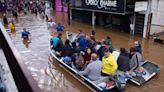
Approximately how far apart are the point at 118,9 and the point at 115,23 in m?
2.91

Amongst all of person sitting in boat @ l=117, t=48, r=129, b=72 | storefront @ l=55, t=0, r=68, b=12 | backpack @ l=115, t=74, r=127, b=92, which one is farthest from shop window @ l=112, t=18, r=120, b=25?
storefront @ l=55, t=0, r=68, b=12

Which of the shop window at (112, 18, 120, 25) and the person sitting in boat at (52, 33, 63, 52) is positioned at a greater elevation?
the shop window at (112, 18, 120, 25)

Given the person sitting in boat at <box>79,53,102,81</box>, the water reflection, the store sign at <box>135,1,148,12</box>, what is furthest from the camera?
the store sign at <box>135,1,148,12</box>

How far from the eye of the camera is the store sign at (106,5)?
15828 millimetres

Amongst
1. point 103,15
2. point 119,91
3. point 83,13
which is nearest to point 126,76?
point 119,91

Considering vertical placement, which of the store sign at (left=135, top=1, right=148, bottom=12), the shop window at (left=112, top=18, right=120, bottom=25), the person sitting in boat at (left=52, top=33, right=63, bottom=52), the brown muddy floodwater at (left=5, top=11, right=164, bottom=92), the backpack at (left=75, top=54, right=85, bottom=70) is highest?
the store sign at (left=135, top=1, right=148, bottom=12)

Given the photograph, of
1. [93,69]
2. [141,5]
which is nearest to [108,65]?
[93,69]

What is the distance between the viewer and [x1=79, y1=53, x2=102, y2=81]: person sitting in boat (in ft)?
23.5

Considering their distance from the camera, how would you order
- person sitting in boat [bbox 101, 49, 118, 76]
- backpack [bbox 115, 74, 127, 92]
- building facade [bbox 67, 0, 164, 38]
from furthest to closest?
building facade [bbox 67, 0, 164, 38] < person sitting in boat [bbox 101, 49, 118, 76] < backpack [bbox 115, 74, 127, 92]

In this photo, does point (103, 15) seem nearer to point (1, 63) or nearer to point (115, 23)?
point (115, 23)

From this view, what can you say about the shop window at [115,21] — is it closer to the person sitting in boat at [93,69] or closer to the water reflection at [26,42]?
the water reflection at [26,42]

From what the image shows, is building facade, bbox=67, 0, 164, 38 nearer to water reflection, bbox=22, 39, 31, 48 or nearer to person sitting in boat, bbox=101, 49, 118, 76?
water reflection, bbox=22, 39, 31, 48

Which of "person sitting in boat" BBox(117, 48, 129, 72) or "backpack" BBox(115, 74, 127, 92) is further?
"person sitting in boat" BBox(117, 48, 129, 72)

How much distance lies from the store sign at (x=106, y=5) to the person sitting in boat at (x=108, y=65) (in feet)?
29.1
